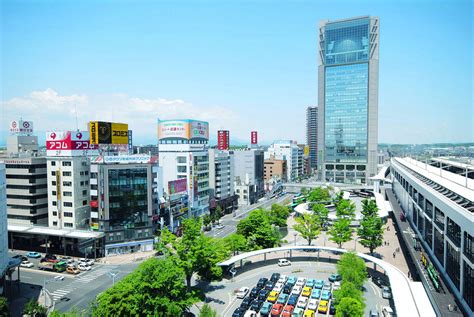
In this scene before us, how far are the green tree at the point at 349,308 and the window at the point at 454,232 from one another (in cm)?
1044

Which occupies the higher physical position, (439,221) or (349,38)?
(349,38)

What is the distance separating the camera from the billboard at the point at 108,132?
200 ft

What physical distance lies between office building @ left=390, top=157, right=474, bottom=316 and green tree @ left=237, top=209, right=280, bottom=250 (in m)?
20.2

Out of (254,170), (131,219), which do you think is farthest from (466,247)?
(254,170)

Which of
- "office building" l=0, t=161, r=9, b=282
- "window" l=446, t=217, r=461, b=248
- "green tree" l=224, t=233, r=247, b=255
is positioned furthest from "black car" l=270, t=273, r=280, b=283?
"office building" l=0, t=161, r=9, b=282

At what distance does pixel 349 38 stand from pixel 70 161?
115m

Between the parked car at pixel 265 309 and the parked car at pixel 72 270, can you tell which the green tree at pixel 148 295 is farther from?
the parked car at pixel 72 270

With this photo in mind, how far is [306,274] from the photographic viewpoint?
43781 mm

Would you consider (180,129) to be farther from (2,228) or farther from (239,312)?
(239,312)

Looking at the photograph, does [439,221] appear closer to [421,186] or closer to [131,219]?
[421,186]

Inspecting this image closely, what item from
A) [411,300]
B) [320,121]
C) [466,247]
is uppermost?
[320,121]

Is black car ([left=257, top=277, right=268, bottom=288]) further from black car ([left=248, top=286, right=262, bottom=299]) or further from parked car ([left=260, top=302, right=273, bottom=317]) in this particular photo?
parked car ([left=260, top=302, right=273, bottom=317])

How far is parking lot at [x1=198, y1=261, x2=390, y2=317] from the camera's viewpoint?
109 ft

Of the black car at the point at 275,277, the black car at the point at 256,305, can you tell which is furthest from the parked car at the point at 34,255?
the black car at the point at 256,305
